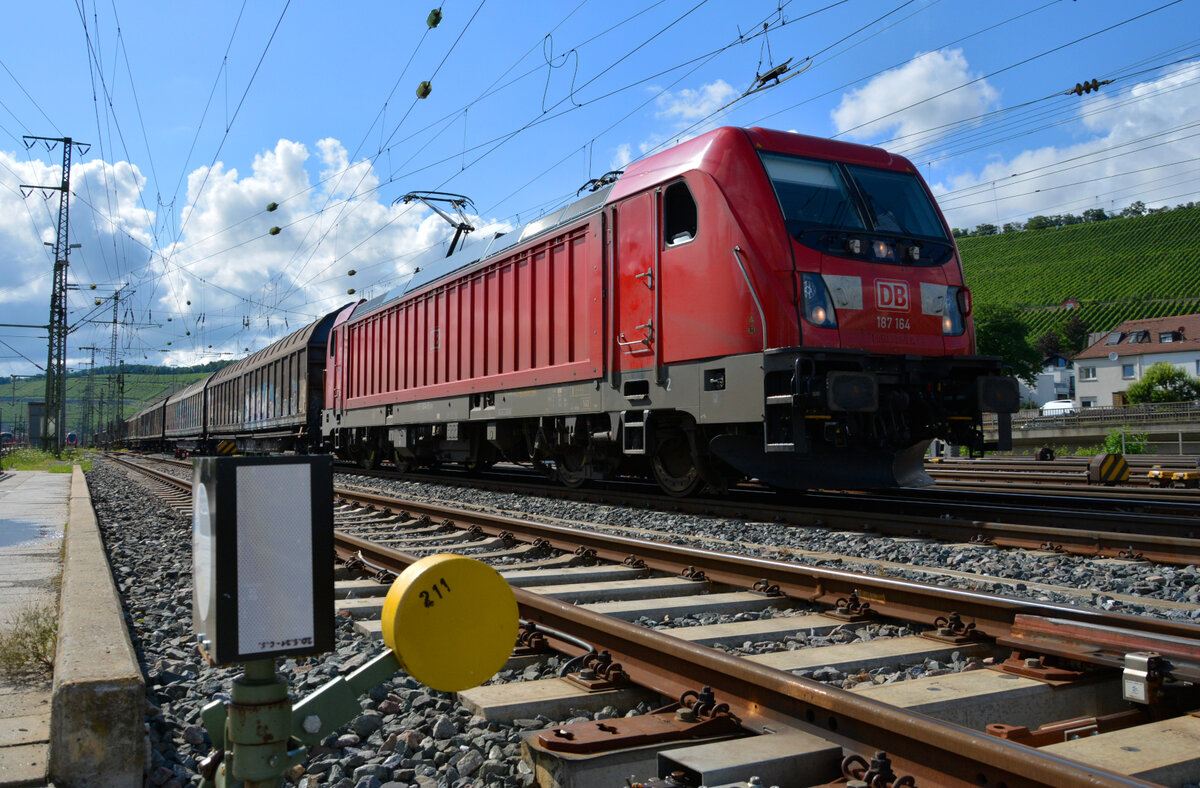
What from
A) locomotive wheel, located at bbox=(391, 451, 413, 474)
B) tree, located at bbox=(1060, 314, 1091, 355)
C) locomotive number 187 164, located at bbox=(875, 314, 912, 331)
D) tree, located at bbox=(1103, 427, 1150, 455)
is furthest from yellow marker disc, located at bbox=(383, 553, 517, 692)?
tree, located at bbox=(1060, 314, 1091, 355)

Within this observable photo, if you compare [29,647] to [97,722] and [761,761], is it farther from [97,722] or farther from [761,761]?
[761,761]

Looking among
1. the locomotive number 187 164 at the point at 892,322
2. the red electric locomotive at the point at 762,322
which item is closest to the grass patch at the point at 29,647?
the red electric locomotive at the point at 762,322

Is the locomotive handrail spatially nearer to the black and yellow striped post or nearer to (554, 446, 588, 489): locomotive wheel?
(554, 446, 588, 489): locomotive wheel

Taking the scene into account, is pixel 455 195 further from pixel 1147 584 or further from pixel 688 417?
pixel 1147 584

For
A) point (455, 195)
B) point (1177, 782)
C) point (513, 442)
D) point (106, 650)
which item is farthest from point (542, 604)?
point (455, 195)

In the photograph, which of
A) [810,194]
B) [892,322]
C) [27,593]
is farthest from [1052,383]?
[27,593]

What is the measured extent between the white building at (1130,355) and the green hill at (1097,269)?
15.0m

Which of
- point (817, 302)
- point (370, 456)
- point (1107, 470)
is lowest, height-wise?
point (1107, 470)

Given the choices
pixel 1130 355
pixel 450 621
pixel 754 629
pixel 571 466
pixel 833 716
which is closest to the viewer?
pixel 450 621

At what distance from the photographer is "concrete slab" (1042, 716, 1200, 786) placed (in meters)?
2.21

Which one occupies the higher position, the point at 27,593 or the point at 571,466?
the point at 571,466

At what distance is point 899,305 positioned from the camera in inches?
329

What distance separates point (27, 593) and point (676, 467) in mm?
6473

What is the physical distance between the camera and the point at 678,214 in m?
8.88
